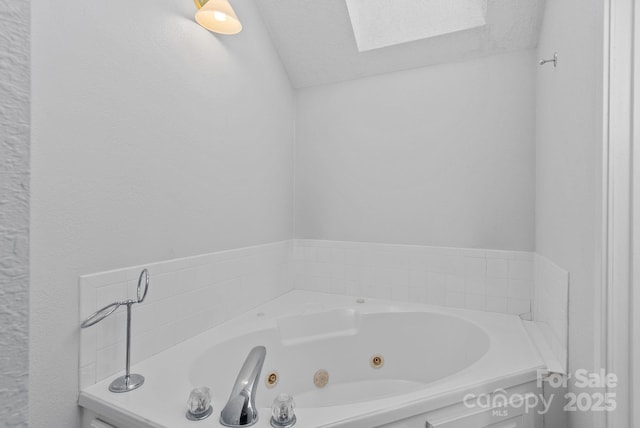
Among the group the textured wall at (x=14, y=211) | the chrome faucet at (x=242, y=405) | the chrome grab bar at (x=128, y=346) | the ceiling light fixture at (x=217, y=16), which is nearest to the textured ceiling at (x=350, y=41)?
the ceiling light fixture at (x=217, y=16)

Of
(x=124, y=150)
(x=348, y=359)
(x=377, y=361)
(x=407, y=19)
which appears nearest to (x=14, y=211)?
(x=124, y=150)

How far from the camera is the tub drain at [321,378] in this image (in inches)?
69.7

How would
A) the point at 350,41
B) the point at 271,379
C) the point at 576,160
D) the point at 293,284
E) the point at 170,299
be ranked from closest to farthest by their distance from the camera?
1. the point at 576,160
2. the point at 170,299
3. the point at 271,379
4. the point at 350,41
5. the point at 293,284

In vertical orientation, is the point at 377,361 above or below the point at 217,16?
below

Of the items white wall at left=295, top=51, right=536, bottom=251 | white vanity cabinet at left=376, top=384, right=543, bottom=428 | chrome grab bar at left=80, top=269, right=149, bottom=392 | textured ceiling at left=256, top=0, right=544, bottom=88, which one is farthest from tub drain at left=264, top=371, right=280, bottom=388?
textured ceiling at left=256, top=0, right=544, bottom=88

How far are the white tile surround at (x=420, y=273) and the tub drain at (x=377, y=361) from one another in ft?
1.28

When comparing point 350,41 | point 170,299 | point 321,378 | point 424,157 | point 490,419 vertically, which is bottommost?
point 321,378

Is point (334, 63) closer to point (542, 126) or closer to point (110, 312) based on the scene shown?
point (542, 126)

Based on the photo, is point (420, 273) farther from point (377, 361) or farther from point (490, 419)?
point (490, 419)

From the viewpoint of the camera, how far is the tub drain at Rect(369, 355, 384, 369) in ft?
6.05

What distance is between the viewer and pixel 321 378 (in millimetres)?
1783

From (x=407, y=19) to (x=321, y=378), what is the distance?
2.08 m

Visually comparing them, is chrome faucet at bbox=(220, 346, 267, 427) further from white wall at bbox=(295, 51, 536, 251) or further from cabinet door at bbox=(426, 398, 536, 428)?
white wall at bbox=(295, 51, 536, 251)

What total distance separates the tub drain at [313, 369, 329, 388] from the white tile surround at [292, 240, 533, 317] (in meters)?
0.57
